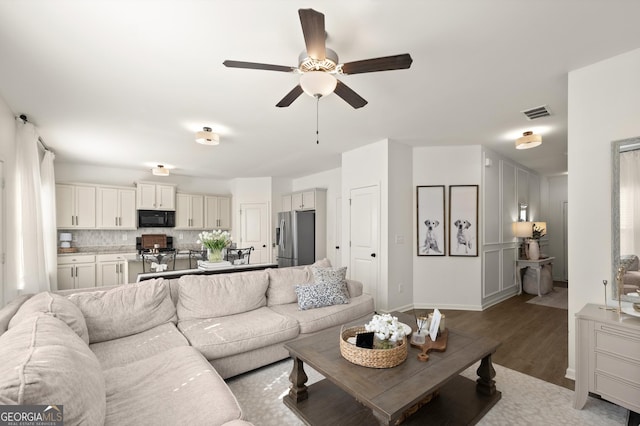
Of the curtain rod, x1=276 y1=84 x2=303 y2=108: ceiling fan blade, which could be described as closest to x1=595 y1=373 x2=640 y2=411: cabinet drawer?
x1=276 y1=84 x2=303 y2=108: ceiling fan blade

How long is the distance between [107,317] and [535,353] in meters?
4.15

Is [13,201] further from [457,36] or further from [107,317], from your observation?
[457,36]

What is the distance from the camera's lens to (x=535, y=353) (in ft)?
9.83

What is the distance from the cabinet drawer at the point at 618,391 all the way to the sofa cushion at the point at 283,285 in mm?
2631

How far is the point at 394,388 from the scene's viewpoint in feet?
5.07

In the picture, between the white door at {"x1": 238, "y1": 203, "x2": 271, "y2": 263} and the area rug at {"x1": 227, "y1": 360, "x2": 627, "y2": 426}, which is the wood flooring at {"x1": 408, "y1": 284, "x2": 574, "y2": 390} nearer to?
the area rug at {"x1": 227, "y1": 360, "x2": 627, "y2": 426}

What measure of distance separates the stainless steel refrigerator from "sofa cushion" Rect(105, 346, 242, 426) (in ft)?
14.2

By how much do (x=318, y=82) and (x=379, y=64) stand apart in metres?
0.40

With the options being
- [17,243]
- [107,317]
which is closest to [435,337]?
[107,317]

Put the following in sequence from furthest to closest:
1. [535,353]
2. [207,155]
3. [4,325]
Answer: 1. [207,155]
2. [535,353]
3. [4,325]

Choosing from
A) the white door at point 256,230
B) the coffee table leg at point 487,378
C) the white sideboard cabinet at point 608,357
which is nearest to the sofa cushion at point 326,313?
the coffee table leg at point 487,378

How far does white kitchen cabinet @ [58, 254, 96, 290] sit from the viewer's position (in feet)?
17.2

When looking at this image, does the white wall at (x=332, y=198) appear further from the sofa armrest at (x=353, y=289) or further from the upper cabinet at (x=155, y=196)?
the upper cabinet at (x=155, y=196)

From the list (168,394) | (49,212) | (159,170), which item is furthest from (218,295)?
(159,170)
